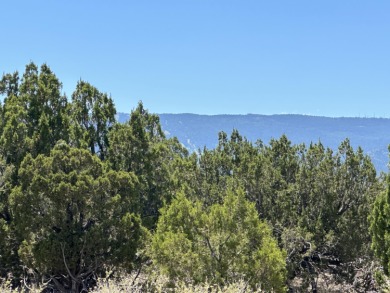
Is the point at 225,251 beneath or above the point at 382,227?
beneath

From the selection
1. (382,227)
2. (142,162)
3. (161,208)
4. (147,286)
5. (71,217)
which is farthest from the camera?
(142,162)

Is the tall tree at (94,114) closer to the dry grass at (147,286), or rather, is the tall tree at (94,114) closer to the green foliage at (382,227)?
the dry grass at (147,286)

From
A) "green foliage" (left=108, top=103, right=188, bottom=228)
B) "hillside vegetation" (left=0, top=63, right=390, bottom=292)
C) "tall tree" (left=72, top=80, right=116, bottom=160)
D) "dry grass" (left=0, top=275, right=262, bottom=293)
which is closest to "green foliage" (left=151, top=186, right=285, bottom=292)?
"hillside vegetation" (left=0, top=63, right=390, bottom=292)

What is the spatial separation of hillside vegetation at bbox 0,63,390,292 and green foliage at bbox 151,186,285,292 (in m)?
0.04

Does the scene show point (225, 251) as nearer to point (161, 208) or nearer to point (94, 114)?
point (161, 208)

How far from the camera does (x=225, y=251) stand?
15.7 metres

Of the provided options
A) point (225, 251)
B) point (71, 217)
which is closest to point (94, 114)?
point (71, 217)

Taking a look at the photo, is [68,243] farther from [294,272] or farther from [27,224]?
[294,272]

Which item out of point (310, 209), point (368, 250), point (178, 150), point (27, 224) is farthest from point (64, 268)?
point (178, 150)

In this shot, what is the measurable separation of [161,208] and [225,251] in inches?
198

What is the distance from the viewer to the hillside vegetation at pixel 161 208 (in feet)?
52.0

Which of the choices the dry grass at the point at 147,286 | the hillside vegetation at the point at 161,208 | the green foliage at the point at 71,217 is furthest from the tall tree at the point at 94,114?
the dry grass at the point at 147,286

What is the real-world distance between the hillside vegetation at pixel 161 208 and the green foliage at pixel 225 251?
0.14ft

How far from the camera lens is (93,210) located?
61.0 feet
